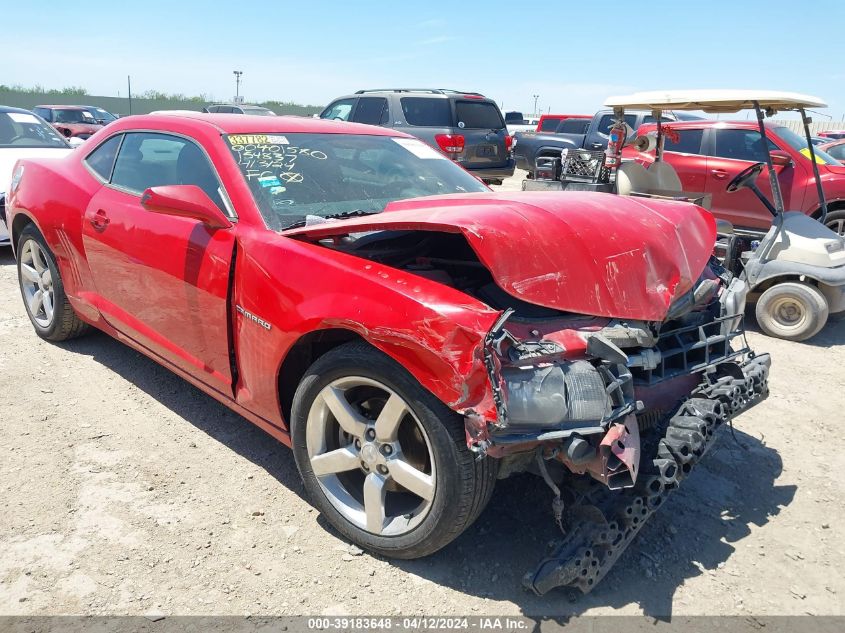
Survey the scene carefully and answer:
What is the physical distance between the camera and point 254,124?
11.1 feet

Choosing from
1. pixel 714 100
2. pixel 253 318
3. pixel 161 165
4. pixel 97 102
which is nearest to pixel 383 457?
pixel 253 318

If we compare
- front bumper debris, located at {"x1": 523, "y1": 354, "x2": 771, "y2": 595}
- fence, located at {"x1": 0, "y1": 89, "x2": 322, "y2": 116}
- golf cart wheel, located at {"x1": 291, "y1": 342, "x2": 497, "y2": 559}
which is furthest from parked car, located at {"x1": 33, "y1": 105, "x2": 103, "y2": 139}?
front bumper debris, located at {"x1": 523, "y1": 354, "x2": 771, "y2": 595}

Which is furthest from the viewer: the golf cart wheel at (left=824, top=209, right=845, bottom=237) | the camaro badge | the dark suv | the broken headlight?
the dark suv

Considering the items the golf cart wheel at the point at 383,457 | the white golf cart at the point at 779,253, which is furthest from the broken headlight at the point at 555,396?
the white golf cart at the point at 779,253

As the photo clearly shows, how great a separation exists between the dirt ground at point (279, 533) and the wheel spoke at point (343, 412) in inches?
20.9

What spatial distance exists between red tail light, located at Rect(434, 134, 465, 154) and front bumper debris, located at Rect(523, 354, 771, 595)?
909 cm

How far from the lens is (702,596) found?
2.38 m

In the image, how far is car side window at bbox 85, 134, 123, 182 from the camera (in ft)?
12.6

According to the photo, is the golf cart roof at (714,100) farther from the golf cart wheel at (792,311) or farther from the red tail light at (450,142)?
the red tail light at (450,142)

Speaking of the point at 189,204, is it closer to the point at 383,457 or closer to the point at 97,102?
the point at 383,457

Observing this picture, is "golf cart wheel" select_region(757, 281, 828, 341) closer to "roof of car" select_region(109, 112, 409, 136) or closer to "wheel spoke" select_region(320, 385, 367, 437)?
"roof of car" select_region(109, 112, 409, 136)

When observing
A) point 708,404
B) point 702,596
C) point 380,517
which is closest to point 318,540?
point 380,517

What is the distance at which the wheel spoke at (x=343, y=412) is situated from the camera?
2434mm

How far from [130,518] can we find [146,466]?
434 millimetres
